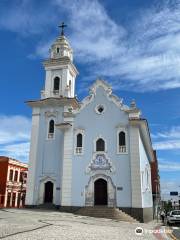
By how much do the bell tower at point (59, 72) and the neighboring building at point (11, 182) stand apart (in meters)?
16.9

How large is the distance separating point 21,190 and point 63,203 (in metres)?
22.9

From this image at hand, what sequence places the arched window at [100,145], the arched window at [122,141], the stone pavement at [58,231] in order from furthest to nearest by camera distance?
1. the arched window at [100,145]
2. the arched window at [122,141]
3. the stone pavement at [58,231]

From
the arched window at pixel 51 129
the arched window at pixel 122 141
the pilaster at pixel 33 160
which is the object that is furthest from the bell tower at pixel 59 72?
the arched window at pixel 122 141

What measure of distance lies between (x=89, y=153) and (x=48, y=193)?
601 cm

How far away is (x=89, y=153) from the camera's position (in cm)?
2788

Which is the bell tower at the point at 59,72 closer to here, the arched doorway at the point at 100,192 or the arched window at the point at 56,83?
the arched window at the point at 56,83

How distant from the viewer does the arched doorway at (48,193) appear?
29219 millimetres

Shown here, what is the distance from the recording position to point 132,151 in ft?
87.1

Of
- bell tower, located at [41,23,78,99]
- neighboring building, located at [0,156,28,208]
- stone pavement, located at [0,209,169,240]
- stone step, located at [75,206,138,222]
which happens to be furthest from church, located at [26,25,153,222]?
neighboring building, located at [0,156,28,208]

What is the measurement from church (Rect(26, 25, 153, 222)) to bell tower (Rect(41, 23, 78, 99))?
3.04ft

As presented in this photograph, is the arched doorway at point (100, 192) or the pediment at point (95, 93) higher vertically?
the pediment at point (95, 93)

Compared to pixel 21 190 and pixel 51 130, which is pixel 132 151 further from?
pixel 21 190

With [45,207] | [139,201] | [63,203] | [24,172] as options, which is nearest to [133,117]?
[139,201]

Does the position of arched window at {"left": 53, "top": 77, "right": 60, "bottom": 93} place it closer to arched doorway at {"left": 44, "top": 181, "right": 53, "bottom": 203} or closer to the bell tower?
the bell tower
